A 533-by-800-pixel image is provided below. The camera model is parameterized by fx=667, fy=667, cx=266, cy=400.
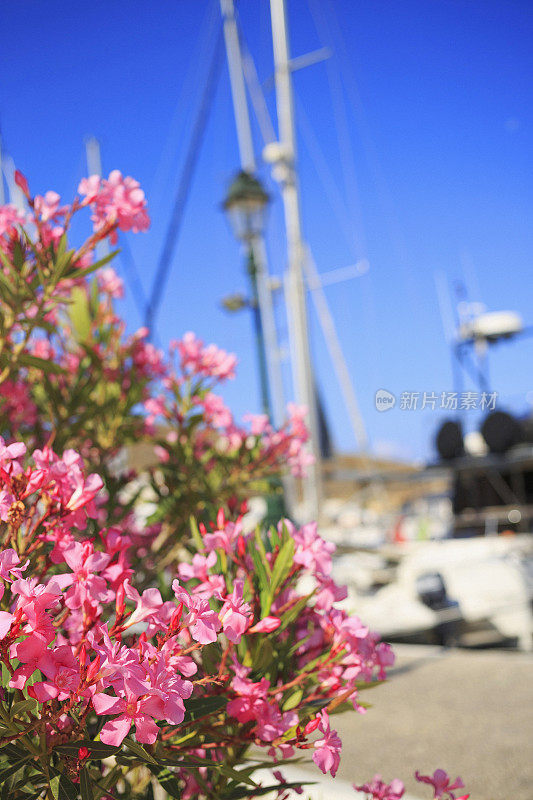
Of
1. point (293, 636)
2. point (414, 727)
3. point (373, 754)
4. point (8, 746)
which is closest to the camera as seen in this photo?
point (8, 746)

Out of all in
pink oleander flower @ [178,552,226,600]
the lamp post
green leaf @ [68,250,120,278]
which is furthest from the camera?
the lamp post

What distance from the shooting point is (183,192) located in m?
10.1

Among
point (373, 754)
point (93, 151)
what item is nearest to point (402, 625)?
point (373, 754)

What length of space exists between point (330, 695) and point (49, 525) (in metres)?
0.59

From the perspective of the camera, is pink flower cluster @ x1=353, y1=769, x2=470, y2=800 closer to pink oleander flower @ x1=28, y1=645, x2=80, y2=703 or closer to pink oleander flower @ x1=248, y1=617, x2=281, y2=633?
pink oleander flower @ x1=248, y1=617, x2=281, y2=633

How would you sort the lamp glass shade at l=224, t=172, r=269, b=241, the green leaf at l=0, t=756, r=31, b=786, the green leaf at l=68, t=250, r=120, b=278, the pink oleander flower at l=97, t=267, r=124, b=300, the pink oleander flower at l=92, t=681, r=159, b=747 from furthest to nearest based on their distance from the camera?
1. the lamp glass shade at l=224, t=172, r=269, b=241
2. the pink oleander flower at l=97, t=267, r=124, b=300
3. the green leaf at l=68, t=250, r=120, b=278
4. the green leaf at l=0, t=756, r=31, b=786
5. the pink oleander flower at l=92, t=681, r=159, b=747

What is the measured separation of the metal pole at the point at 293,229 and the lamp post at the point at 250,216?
2.49m

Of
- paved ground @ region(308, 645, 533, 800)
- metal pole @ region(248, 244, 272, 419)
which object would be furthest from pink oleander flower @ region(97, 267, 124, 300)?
metal pole @ region(248, 244, 272, 419)

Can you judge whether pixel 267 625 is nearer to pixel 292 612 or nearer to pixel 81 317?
pixel 292 612

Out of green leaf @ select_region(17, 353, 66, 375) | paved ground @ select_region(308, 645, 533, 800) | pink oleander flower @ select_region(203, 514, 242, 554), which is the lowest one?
paved ground @ select_region(308, 645, 533, 800)

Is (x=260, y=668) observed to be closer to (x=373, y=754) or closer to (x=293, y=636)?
(x=293, y=636)

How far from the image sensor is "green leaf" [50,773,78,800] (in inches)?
34.4

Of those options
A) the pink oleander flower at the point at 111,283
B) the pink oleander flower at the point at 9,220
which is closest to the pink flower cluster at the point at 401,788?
the pink oleander flower at the point at 9,220

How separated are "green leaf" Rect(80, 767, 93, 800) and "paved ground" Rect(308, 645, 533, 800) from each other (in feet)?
5.77
